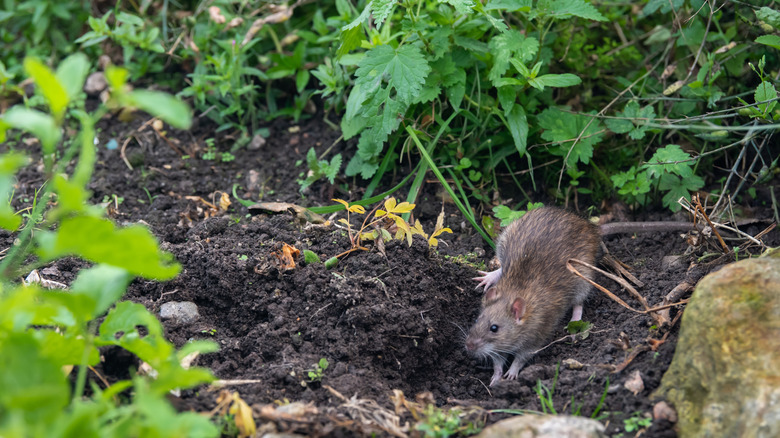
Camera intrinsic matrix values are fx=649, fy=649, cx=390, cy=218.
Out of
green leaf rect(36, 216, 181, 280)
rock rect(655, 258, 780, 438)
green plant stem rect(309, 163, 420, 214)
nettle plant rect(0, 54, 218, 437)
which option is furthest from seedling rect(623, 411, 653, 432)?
green plant stem rect(309, 163, 420, 214)

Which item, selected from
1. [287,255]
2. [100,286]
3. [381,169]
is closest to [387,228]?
[287,255]

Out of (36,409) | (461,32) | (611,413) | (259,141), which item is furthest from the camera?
(259,141)

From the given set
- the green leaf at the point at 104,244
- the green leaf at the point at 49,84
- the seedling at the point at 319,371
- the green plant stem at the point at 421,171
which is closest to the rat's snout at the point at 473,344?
the green plant stem at the point at 421,171

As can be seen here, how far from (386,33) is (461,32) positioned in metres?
0.56

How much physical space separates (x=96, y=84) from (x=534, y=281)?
14.8ft

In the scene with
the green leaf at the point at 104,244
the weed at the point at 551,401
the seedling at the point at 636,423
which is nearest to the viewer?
the green leaf at the point at 104,244

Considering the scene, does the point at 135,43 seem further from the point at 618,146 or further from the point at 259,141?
the point at 618,146

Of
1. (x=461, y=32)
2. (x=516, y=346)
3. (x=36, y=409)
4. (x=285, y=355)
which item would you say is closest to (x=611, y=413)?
(x=516, y=346)

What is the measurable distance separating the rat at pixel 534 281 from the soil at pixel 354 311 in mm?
121

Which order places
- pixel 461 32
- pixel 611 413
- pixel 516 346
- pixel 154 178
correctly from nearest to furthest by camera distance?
1. pixel 611 413
2. pixel 516 346
3. pixel 461 32
4. pixel 154 178

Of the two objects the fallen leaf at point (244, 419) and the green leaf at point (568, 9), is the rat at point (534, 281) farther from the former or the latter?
the fallen leaf at point (244, 419)

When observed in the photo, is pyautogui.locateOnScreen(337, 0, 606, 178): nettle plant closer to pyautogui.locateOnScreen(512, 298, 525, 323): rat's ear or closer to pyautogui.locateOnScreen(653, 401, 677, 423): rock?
pyautogui.locateOnScreen(512, 298, 525, 323): rat's ear

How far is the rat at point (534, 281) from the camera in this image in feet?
14.0

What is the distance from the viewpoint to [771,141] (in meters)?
4.81
